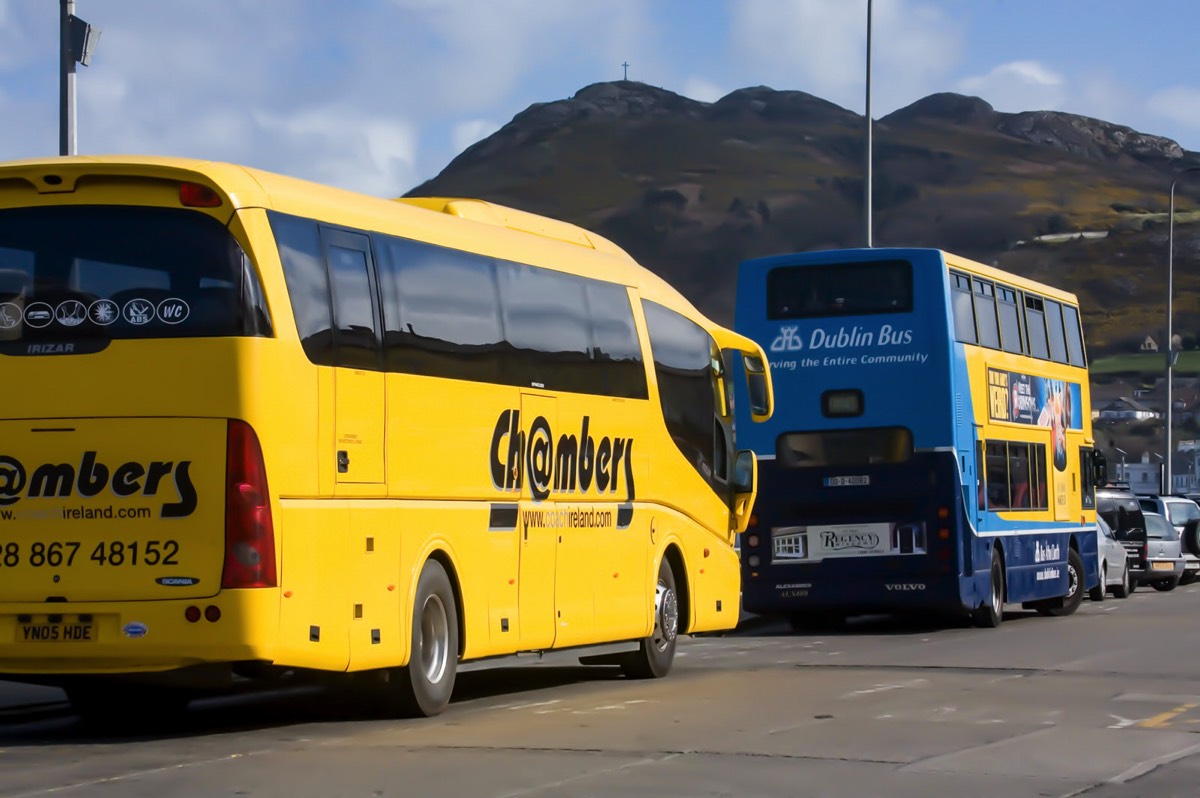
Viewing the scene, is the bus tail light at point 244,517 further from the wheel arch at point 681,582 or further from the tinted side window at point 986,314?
the tinted side window at point 986,314

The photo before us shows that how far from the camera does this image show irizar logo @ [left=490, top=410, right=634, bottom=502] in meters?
15.1

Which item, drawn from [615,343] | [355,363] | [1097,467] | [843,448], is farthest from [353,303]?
[1097,467]

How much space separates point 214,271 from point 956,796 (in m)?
5.29

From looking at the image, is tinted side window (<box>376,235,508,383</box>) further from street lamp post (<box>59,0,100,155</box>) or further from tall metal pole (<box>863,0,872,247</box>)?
tall metal pole (<box>863,0,872,247</box>)

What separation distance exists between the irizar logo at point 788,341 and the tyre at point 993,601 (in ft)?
12.1

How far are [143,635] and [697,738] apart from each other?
131 inches

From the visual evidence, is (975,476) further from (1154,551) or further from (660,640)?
(1154,551)

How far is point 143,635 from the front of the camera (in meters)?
11.7

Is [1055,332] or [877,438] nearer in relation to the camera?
Answer: [877,438]

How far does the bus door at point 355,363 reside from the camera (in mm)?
12719

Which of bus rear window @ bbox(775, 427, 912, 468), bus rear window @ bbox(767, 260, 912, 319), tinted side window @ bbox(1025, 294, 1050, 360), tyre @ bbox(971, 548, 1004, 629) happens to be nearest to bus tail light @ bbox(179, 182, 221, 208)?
bus rear window @ bbox(767, 260, 912, 319)

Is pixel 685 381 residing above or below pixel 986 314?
below

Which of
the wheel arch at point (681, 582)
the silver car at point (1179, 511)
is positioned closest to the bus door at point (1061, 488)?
the wheel arch at point (681, 582)

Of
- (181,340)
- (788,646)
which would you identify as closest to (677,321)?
(788,646)
